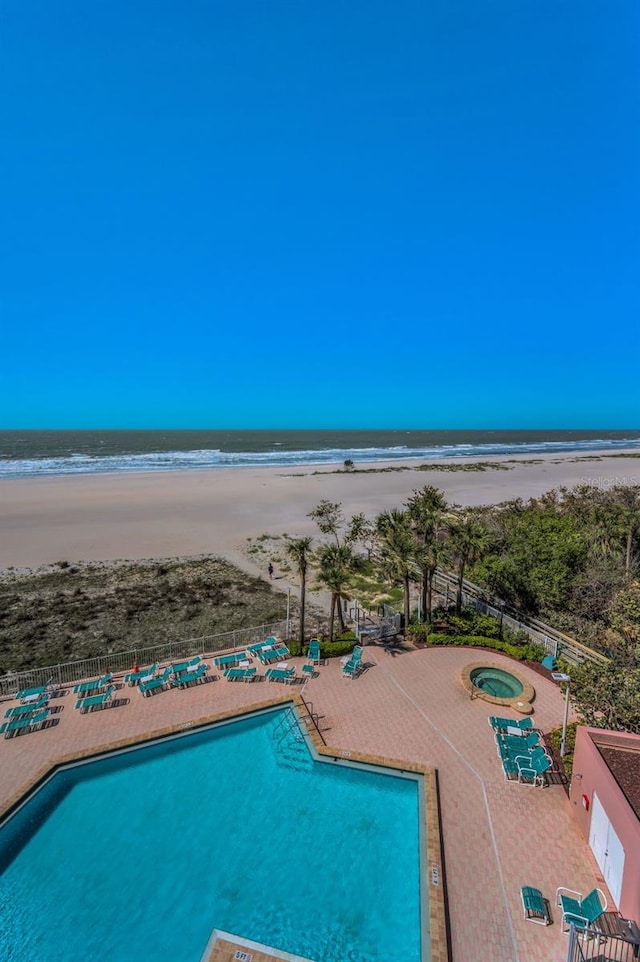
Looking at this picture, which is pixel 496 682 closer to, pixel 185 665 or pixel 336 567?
pixel 336 567

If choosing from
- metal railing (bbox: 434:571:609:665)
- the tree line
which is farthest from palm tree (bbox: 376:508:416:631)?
metal railing (bbox: 434:571:609:665)

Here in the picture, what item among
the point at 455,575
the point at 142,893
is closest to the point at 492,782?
the point at 142,893

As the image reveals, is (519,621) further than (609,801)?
Yes

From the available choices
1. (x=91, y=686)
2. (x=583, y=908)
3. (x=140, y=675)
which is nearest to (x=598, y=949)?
(x=583, y=908)

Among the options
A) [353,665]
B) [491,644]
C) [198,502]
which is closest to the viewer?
[353,665]

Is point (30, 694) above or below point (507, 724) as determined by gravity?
below

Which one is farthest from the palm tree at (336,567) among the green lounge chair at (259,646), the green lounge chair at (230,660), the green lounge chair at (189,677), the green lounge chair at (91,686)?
the green lounge chair at (91,686)

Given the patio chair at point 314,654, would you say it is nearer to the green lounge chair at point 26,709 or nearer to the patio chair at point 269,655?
the patio chair at point 269,655

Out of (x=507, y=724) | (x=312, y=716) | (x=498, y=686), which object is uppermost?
(x=507, y=724)
